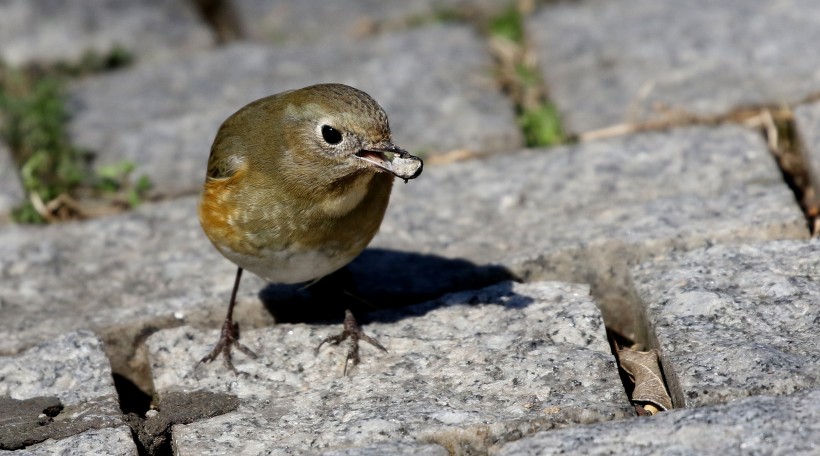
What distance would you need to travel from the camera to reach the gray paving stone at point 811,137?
433cm

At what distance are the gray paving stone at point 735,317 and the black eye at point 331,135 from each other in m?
1.12

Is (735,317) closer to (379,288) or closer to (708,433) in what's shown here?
(708,433)

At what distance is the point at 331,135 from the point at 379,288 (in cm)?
80

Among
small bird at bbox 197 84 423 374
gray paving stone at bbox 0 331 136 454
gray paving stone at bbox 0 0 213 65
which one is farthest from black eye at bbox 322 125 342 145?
gray paving stone at bbox 0 0 213 65

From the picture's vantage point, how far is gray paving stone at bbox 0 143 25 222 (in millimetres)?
4834

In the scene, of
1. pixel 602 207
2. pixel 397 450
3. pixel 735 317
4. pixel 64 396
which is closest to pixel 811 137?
pixel 602 207

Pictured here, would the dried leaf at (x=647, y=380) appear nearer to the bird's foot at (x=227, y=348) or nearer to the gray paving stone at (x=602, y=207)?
the gray paving stone at (x=602, y=207)

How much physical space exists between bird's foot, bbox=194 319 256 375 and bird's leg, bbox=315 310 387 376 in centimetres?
25

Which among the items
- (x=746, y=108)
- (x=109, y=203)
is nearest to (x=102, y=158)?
(x=109, y=203)

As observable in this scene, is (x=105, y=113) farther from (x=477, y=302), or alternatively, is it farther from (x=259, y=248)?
(x=477, y=302)

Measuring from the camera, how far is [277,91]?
18.5 feet

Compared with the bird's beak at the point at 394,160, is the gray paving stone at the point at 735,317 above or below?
below

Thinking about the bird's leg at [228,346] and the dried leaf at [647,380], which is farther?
the bird's leg at [228,346]

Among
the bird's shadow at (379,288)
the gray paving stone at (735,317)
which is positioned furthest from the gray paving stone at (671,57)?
the gray paving stone at (735,317)
